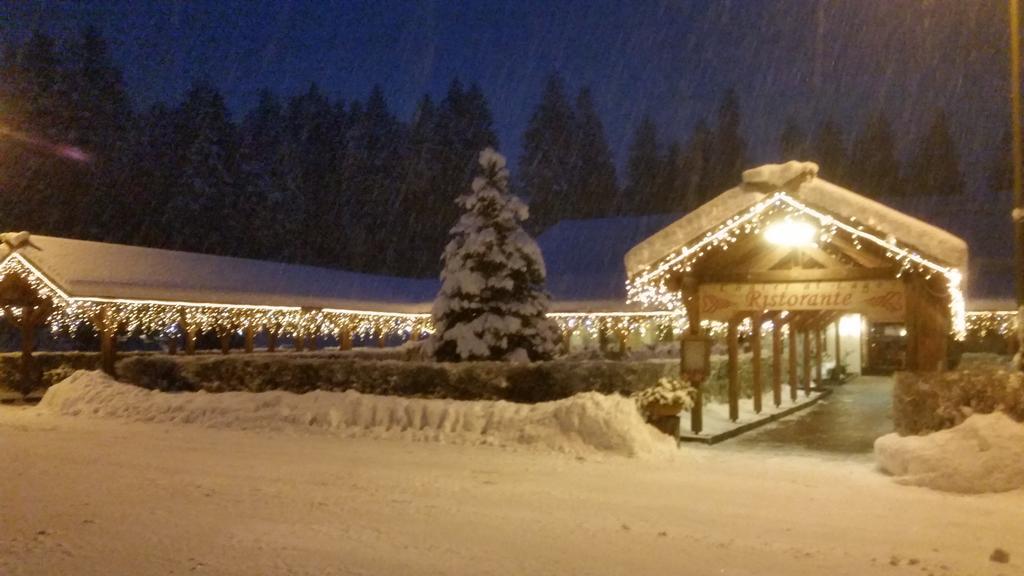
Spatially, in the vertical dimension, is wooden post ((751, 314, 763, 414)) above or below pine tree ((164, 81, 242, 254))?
below

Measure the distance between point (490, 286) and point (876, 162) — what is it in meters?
56.4

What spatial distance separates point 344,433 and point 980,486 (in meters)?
10.1

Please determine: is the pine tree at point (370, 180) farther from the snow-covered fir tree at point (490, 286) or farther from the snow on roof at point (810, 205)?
the snow on roof at point (810, 205)

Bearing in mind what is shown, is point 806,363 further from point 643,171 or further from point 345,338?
point 643,171

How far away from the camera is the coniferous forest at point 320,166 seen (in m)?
55.0

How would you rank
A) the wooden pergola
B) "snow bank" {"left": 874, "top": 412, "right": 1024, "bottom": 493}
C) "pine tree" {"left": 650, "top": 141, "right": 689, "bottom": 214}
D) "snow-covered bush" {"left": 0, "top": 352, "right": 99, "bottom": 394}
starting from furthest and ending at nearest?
"pine tree" {"left": 650, "top": 141, "right": 689, "bottom": 214}
"snow-covered bush" {"left": 0, "top": 352, "right": 99, "bottom": 394}
the wooden pergola
"snow bank" {"left": 874, "top": 412, "right": 1024, "bottom": 493}

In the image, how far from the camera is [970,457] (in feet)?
39.9

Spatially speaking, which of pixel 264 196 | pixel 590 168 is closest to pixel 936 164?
pixel 590 168

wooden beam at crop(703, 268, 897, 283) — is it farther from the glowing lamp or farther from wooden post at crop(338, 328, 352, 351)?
wooden post at crop(338, 328, 352, 351)

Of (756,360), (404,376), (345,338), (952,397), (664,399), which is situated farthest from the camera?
(345,338)

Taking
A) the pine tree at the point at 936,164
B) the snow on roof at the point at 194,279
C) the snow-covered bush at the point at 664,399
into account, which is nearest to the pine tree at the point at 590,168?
the pine tree at the point at 936,164

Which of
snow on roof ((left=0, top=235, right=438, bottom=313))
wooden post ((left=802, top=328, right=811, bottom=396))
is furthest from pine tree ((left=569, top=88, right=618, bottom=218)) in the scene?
wooden post ((left=802, top=328, right=811, bottom=396))

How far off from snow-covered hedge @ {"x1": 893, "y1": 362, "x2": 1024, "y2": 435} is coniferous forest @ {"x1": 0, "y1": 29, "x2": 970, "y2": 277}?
4755 cm

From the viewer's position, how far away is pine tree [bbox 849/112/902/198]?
72.4 metres
